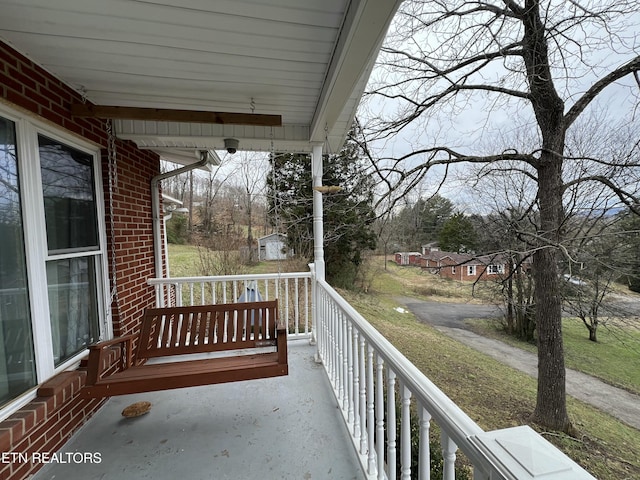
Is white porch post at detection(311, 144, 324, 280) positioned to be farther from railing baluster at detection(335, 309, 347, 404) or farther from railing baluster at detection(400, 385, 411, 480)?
railing baluster at detection(400, 385, 411, 480)

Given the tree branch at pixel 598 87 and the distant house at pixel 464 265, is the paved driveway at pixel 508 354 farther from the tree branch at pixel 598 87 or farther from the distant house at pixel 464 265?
the tree branch at pixel 598 87

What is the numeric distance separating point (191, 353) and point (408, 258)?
776cm

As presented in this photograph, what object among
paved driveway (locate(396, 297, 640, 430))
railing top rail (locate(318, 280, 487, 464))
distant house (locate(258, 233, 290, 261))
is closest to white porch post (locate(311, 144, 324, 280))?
railing top rail (locate(318, 280, 487, 464))

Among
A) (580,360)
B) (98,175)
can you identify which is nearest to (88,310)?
(98,175)

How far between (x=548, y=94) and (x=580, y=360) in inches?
256

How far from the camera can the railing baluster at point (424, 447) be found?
39.2 inches

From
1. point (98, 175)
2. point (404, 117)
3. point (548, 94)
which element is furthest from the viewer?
point (404, 117)

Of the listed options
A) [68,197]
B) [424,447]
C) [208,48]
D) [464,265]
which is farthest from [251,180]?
[424,447]

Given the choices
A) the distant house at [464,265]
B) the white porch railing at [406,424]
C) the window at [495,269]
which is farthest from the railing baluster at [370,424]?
the window at [495,269]

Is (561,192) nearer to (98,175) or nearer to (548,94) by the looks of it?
(548,94)

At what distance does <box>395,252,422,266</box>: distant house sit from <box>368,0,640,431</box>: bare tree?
10.8 feet

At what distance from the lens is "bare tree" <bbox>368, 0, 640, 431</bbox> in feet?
14.1

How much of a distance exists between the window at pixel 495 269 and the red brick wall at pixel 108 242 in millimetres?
6686

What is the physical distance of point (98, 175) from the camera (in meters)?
2.59
